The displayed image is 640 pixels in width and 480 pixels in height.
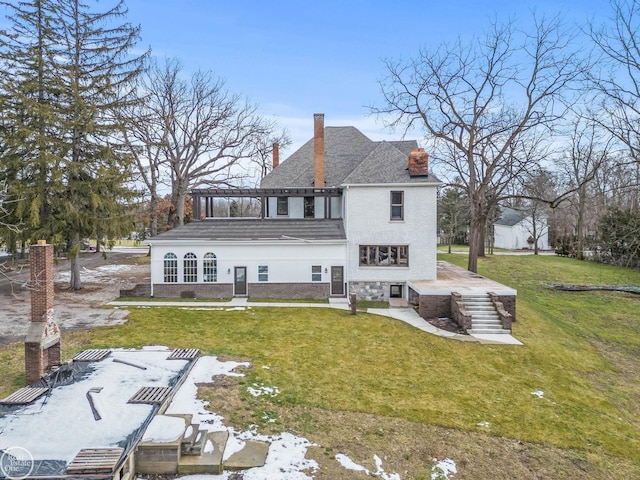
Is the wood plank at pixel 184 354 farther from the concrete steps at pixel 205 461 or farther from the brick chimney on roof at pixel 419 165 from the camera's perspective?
the brick chimney on roof at pixel 419 165

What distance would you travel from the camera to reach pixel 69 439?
6367 mm

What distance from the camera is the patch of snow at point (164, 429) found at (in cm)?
644

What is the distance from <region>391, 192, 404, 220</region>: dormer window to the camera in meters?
20.6

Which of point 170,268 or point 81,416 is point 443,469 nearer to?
point 81,416

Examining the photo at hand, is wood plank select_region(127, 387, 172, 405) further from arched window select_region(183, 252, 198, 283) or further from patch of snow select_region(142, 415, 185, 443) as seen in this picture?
arched window select_region(183, 252, 198, 283)

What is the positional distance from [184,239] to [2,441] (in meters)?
14.2

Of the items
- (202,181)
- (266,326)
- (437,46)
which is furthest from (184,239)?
(437,46)

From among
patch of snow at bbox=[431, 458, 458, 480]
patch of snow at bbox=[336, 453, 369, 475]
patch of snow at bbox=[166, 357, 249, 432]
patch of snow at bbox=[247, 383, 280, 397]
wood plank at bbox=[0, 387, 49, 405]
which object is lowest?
patch of snow at bbox=[431, 458, 458, 480]

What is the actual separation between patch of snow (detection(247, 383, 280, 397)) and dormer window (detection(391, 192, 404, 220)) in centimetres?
1343

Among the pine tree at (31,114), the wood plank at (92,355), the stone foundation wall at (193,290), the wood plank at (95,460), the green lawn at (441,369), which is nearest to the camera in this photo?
the wood plank at (95,460)

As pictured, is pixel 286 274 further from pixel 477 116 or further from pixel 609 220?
pixel 609 220

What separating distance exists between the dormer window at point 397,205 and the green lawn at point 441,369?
253 inches

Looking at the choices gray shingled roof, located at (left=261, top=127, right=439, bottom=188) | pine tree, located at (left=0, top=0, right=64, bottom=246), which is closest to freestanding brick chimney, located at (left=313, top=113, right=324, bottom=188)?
gray shingled roof, located at (left=261, top=127, right=439, bottom=188)

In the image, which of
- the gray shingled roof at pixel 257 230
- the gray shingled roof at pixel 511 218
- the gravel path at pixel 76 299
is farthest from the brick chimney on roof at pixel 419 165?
the gray shingled roof at pixel 511 218
